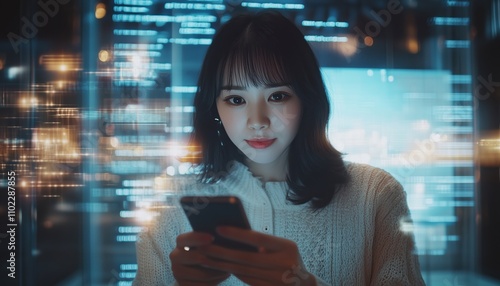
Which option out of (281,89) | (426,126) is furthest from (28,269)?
(426,126)

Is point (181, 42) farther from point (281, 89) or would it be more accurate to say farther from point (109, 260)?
point (109, 260)

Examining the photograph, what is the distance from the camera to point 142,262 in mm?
988

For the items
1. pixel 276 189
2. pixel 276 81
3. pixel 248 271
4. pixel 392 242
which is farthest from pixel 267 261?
pixel 276 81

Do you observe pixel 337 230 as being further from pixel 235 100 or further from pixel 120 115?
pixel 120 115

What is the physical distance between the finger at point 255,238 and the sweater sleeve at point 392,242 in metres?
0.18

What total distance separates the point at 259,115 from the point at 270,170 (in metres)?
0.13

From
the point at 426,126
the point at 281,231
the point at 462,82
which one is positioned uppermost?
the point at 462,82

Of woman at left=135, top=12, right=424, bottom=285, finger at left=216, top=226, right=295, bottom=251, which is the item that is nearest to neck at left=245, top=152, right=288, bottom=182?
woman at left=135, top=12, right=424, bottom=285

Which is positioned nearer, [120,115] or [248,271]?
[248,271]

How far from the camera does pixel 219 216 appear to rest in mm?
907

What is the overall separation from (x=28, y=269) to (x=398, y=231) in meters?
0.81

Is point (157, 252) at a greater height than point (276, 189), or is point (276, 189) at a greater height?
point (276, 189)

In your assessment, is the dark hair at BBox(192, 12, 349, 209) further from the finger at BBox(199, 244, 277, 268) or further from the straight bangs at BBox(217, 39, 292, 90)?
the finger at BBox(199, 244, 277, 268)

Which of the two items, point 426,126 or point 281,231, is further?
point 426,126
